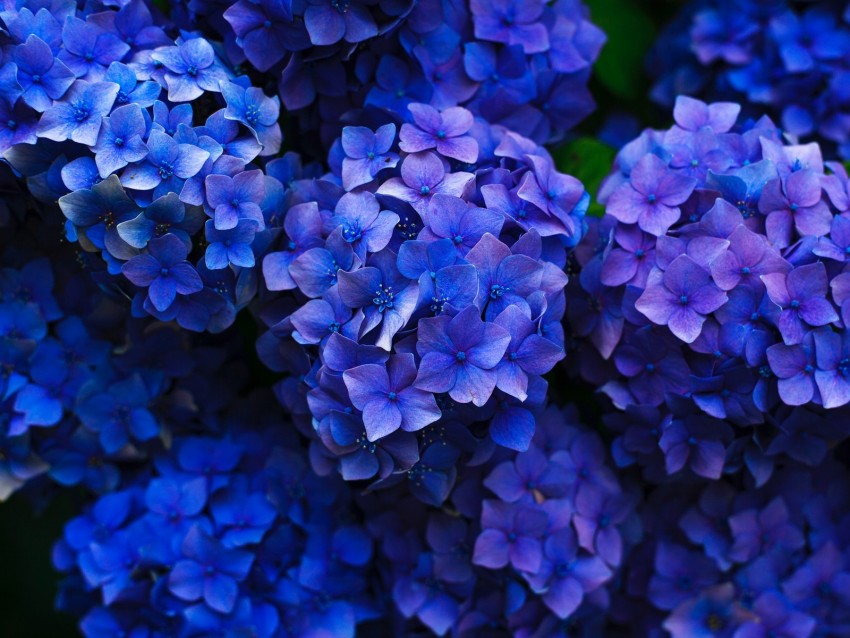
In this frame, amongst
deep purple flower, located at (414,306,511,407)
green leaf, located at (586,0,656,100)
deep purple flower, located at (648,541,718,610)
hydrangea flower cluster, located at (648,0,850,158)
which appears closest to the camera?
deep purple flower, located at (414,306,511,407)

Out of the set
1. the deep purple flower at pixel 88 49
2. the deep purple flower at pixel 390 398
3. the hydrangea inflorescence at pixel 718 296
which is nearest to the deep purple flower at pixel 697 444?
the hydrangea inflorescence at pixel 718 296

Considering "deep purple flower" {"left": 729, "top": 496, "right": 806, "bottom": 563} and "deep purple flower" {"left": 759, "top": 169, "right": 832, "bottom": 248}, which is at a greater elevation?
"deep purple flower" {"left": 759, "top": 169, "right": 832, "bottom": 248}

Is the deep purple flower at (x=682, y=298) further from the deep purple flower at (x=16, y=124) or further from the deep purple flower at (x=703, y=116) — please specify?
the deep purple flower at (x=16, y=124)

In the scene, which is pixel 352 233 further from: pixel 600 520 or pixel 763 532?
pixel 763 532

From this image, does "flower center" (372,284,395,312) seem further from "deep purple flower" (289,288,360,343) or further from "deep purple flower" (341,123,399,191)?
"deep purple flower" (341,123,399,191)

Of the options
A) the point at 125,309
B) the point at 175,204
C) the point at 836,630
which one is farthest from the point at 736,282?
the point at 125,309

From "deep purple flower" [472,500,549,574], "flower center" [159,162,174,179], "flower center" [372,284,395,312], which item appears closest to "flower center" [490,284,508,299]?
"flower center" [372,284,395,312]

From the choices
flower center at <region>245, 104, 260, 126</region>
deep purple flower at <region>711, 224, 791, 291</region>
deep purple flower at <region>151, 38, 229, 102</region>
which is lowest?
deep purple flower at <region>711, 224, 791, 291</region>

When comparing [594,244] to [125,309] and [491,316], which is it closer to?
[491,316]
